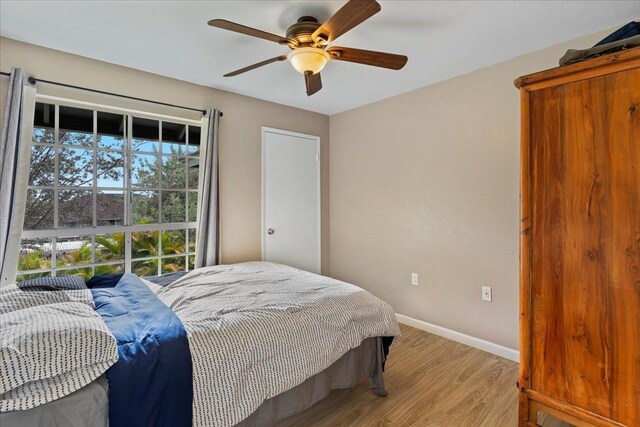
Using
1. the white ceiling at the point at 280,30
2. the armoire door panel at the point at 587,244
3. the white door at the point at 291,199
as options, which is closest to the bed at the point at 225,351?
the armoire door panel at the point at 587,244

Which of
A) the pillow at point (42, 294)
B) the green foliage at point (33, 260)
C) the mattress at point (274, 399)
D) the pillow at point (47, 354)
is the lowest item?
the mattress at point (274, 399)

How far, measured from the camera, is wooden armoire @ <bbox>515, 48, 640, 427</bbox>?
4.01 ft

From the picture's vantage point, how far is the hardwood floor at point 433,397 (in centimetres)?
180

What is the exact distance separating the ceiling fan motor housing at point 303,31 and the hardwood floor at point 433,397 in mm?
2164

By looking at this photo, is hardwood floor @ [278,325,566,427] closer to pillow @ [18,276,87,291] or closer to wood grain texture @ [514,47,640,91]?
pillow @ [18,276,87,291]

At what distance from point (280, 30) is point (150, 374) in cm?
204

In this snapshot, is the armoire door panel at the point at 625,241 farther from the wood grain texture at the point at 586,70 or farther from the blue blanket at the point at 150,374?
Answer: the blue blanket at the point at 150,374

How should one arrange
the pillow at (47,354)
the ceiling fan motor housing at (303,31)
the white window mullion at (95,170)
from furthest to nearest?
1. the white window mullion at (95,170)
2. the ceiling fan motor housing at (303,31)
3. the pillow at (47,354)

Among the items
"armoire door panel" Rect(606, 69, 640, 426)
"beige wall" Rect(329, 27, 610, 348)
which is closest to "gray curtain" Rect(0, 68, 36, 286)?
"beige wall" Rect(329, 27, 610, 348)

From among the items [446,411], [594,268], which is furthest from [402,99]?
[446,411]

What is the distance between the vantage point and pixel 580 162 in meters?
1.33

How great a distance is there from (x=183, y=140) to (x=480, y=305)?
3086mm

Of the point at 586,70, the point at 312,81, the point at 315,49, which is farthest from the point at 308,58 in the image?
the point at 586,70

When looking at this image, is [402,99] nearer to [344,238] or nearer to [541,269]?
[344,238]
